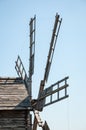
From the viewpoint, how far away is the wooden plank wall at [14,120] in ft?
50.0

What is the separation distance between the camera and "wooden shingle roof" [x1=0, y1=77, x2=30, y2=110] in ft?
50.9

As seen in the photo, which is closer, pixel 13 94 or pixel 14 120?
pixel 14 120

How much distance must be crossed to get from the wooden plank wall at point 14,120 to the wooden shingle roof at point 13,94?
14.1 inches

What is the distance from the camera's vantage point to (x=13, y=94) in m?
16.5

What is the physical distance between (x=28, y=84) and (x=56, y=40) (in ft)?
11.0

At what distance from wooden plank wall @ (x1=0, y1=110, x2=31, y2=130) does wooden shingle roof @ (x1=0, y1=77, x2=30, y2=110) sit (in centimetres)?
36

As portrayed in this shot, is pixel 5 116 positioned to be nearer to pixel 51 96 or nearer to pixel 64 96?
pixel 51 96

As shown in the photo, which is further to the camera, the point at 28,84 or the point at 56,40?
the point at 28,84

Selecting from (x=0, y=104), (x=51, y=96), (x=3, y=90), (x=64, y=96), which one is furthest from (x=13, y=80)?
(x=64, y=96)

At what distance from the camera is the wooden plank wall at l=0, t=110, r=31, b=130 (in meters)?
15.2

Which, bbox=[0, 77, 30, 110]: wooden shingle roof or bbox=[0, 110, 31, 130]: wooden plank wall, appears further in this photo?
bbox=[0, 77, 30, 110]: wooden shingle roof

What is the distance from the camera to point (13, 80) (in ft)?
58.7

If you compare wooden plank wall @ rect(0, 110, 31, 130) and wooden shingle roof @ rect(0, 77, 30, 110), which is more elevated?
wooden shingle roof @ rect(0, 77, 30, 110)

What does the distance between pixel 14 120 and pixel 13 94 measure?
→ 65.6 inches
